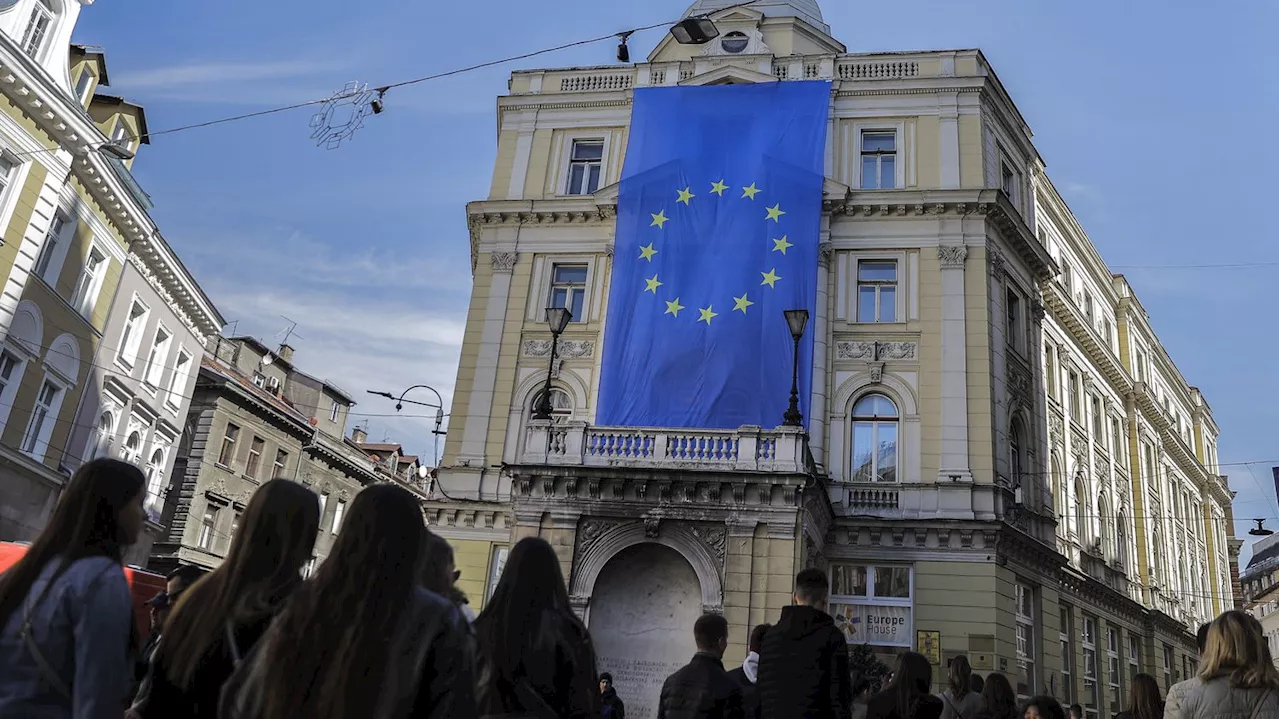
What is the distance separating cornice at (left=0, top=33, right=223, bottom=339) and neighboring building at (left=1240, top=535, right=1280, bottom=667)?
99.7 meters

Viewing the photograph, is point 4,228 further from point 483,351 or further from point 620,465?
point 620,465

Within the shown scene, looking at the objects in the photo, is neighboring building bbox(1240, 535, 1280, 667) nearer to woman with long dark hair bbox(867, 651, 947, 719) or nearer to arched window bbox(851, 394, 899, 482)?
arched window bbox(851, 394, 899, 482)

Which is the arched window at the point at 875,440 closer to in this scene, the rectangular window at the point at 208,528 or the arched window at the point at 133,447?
the arched window at the point at 133,447

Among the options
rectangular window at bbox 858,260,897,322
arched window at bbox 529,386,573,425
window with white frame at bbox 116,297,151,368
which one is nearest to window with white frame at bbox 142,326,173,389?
window with white frame at bbox 116,297,151,368

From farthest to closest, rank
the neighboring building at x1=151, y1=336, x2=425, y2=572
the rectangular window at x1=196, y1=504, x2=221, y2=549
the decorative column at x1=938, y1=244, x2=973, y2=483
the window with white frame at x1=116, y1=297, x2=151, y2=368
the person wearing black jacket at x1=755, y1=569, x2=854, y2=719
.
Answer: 1. the rectangular window at x1=196, y1=504, x2=221, y2=549
2. the neighboring building at x1=151, y1=336, x2=425, y2=572
3. the window with white frame at x1=116, y1=297, x2=151, y2=368
4. the decorative column at x1=938, y1=244, x2=973, y2=483
5. the person wearing black jacket at x1=755, y1=569, x2=854, y2=719

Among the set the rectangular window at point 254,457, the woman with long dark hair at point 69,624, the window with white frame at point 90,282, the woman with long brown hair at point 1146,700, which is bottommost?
the woman with long dark hair at point 69,624

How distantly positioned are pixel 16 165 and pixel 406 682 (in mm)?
25940

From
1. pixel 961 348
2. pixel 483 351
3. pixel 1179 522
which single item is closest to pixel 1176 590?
pixel 1179 522

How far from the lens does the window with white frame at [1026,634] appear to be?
25047 millimetres

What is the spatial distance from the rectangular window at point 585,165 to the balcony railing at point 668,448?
40.6 ft

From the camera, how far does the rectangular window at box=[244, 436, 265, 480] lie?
147ft

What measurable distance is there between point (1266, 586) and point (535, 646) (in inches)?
5067

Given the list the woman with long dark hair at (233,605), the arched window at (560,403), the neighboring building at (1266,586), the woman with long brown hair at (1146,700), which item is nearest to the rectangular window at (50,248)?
the arched window at (560,403)

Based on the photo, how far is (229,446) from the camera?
144 ft
